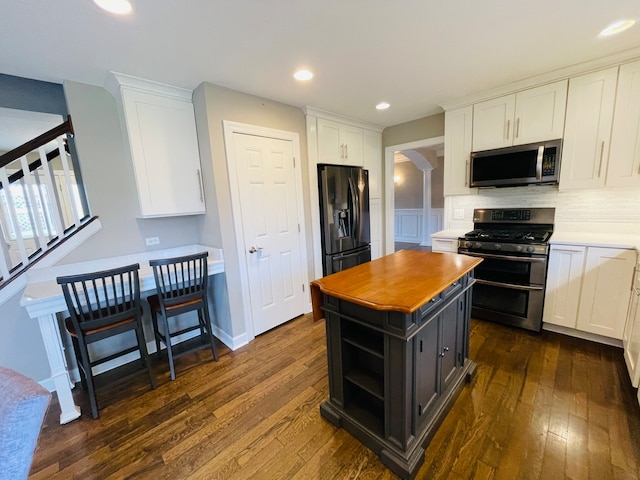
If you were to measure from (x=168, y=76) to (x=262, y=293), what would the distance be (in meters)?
2.16

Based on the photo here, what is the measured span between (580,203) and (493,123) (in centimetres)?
122

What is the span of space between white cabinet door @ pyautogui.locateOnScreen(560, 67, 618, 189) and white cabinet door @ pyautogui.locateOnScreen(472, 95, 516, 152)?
0.45m

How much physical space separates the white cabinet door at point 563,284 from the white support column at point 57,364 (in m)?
4.08

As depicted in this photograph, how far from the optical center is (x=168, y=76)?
7.23 feet

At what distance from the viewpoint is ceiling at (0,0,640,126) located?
1521 mm

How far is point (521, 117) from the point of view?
107 inches

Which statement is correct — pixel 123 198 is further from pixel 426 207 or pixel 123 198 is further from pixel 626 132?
pixel 426 207

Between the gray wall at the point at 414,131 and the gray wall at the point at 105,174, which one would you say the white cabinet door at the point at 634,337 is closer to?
the gray wall at the point at 414,131

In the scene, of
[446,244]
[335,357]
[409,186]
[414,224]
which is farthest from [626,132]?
[409,186]

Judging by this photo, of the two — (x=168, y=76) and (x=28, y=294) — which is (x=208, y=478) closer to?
(x=28, y=294)

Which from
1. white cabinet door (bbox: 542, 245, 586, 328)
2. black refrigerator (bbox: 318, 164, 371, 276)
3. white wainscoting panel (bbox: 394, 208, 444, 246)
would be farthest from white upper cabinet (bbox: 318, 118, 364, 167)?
white wainscoting panel (bbox: 394, 208, 444, 246)

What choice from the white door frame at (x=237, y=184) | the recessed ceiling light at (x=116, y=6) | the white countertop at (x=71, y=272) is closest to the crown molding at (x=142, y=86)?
the white door frame at (x=237, y=184)

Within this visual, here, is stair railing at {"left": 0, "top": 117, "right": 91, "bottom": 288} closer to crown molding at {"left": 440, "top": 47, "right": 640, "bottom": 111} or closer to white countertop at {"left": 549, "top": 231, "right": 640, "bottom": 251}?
crown molding at {"left": 440, "top": 47, "right": 640, "bottom": 111}

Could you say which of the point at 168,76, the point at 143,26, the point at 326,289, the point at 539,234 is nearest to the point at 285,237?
the point at 326,289
